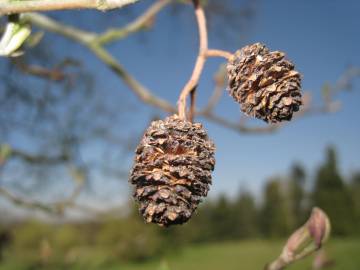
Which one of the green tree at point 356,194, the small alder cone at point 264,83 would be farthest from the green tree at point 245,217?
the small alder cone at point 264,83

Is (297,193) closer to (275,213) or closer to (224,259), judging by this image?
(275,213)

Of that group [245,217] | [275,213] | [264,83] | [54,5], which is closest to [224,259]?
[275,213]

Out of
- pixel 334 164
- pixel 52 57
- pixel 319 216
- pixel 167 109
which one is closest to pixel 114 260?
pixel 52 57

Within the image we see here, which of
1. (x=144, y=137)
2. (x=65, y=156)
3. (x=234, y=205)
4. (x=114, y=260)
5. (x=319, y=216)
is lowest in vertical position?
(x=319, y=216)

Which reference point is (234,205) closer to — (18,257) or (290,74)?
(18,257)

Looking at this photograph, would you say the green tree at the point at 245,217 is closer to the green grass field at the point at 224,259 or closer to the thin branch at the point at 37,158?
the green grass field at the point at 224,259

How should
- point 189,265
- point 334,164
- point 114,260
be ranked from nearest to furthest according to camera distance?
point 114,260 → point 189,265 → point 334,164
